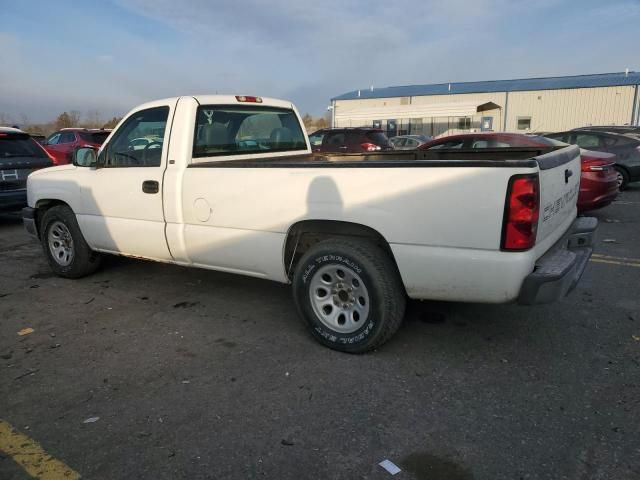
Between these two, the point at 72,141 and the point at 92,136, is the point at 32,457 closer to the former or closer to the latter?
the point at 92,136

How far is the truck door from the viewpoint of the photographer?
4.43 meters

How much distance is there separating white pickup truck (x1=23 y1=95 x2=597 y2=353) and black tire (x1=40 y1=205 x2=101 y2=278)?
17 millimetres

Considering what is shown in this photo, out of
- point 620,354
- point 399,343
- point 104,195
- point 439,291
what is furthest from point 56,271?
point 620,354

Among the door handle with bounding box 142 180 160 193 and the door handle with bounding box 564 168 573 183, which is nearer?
the door handle with bounding box 564 168 573 183

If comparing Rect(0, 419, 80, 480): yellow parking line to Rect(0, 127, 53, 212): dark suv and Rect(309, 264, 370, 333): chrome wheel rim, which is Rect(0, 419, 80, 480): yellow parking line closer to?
Rect(309, 264, 370, 333): chrome wheel rim

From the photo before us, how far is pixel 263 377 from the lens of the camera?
3.33m

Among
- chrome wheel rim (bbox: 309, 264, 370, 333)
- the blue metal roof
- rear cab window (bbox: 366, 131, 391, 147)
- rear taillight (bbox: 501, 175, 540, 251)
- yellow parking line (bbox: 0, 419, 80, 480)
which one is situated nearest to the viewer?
yellow parking line (bbox: 0, 419, 80, 480)

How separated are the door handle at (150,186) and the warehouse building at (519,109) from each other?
32154mm

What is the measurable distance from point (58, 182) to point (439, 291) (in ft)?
13.8

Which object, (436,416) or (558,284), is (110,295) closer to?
(436,416)

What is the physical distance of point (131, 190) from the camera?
15.0 ft

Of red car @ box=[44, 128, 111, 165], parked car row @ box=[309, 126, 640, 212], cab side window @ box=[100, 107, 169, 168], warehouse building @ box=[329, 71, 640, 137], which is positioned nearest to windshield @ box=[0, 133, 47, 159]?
cab side window @ box=[100, 107, 169, 168]

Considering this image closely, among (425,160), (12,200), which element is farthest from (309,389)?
(12,200)

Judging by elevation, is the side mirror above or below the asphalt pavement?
above
